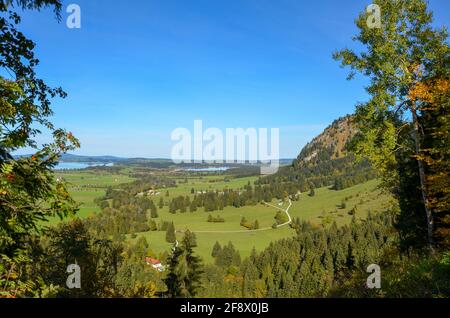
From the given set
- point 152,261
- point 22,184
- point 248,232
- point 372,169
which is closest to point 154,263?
point 152,261

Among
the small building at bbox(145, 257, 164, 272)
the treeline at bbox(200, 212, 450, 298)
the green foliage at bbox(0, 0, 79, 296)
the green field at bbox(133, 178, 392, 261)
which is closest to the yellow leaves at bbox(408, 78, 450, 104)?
the green foliage at bbox(0, 0, 79, 296)

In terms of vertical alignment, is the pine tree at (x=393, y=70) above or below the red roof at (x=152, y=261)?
above

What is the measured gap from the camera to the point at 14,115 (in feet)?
19.7

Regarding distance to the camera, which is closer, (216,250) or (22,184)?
(22,184)

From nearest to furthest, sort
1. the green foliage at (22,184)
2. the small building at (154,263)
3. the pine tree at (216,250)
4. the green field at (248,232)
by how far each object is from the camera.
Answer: the green foliage at (22,184) < the small building at (154,263) < the pine tree at (216,250) < the green field at (248,232)

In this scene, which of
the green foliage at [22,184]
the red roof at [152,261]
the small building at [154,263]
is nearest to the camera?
the green foliage at [22,184]

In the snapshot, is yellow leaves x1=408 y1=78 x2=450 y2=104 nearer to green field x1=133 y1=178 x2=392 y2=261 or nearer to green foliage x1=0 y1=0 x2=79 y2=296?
green foliage x1=0 y1=0 x2=79 y2=296

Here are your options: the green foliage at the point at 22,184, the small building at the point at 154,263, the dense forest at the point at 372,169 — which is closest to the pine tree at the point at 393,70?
the dense forest at the point at 372,169

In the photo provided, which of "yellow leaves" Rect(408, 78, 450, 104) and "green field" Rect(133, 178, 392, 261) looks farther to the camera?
"green field" Rect(133, 178, 392, 261)

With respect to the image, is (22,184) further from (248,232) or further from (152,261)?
(248,232)

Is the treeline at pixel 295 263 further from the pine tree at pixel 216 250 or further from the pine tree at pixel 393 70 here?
the pine tree at pixel 393 70

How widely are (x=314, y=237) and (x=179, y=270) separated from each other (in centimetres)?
10865

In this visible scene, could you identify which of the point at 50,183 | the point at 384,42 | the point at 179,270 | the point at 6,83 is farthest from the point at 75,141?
the point at 179,270
